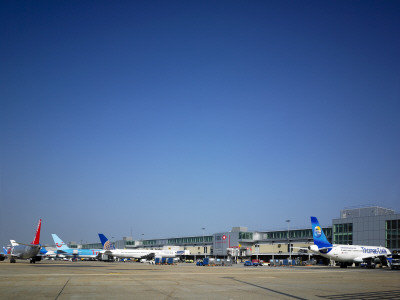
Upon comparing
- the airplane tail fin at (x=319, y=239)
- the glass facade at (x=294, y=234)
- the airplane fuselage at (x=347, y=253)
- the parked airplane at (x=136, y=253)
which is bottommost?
the parked airplane at (x=136, y=253)

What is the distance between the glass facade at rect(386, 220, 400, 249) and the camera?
93.6 m

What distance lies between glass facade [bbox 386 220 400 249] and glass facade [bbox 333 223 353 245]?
34.7ft

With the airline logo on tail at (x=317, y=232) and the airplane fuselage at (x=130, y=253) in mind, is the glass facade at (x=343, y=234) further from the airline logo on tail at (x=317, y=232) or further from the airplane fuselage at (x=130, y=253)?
the airplane fuselage at (x=130, y=253)

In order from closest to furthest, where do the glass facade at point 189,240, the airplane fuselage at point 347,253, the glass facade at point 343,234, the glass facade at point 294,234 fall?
the airplane fuselage at point 347,253 < the glass facade at point 343,234 < the glass facade at point 294,234 < the glass facade at point 189,240

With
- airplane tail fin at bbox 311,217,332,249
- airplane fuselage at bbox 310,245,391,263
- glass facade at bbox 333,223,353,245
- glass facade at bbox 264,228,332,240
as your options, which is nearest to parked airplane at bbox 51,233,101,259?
glass facade at bbox 264,228,332,240

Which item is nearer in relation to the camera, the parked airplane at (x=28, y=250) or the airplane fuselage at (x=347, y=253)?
the airplane fuselage at (x=347, y=253)

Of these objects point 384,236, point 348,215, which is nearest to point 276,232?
point 348,215

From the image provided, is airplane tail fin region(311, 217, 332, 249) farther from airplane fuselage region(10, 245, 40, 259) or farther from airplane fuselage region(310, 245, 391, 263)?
airplane fuselage region(10, 245, 40, 259)

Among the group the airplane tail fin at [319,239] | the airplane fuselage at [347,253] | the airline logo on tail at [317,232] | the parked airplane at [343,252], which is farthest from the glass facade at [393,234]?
the airline logo on tail at [317,232]

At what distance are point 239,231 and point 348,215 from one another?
134 ft

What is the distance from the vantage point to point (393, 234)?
9462cm

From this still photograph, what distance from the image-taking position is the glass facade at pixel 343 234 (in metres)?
105

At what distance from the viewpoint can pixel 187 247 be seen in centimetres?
16988

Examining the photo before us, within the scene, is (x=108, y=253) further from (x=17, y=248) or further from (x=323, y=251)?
(x=323, y=251)
